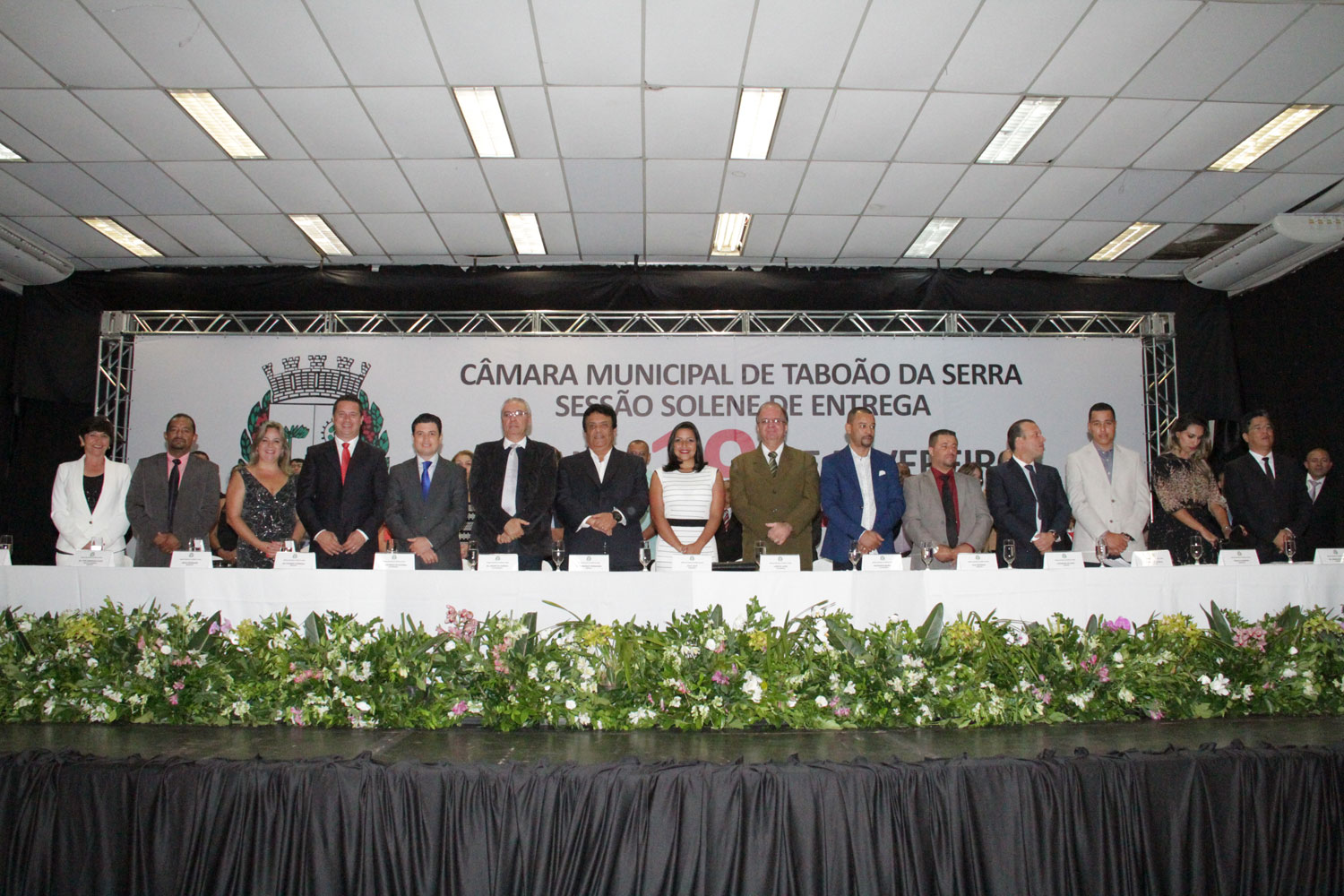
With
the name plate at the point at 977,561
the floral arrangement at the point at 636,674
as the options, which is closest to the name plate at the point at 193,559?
the floral arrangement at the point at 636,674

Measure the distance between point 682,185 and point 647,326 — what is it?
4.55 ft

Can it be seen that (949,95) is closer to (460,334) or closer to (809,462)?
(809,462)

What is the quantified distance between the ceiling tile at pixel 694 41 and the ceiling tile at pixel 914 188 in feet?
4.78

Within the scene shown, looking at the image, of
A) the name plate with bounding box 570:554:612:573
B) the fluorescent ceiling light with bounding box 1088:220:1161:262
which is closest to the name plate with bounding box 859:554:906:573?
the name plate with bounding box 570:554:612:573

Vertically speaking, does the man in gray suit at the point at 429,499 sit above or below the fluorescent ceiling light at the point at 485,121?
below

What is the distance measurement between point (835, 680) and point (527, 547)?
5.87 feet

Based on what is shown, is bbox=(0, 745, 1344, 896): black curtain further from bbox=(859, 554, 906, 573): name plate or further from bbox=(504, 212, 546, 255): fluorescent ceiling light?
bbox=(504, 212, 546, 255): fluorescent ceiling light

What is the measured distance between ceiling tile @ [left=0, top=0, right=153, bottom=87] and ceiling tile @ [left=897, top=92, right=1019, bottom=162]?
4.08 m

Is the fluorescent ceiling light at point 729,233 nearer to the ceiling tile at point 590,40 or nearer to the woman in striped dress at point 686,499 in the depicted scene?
the ceiling tile at point 590,40

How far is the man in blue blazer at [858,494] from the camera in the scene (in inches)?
137

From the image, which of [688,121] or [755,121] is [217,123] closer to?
[688,121]

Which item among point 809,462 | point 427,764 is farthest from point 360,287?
point 427,764

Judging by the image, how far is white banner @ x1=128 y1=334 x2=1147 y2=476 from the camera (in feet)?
18.7

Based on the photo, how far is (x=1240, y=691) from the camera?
1979 millimetres
